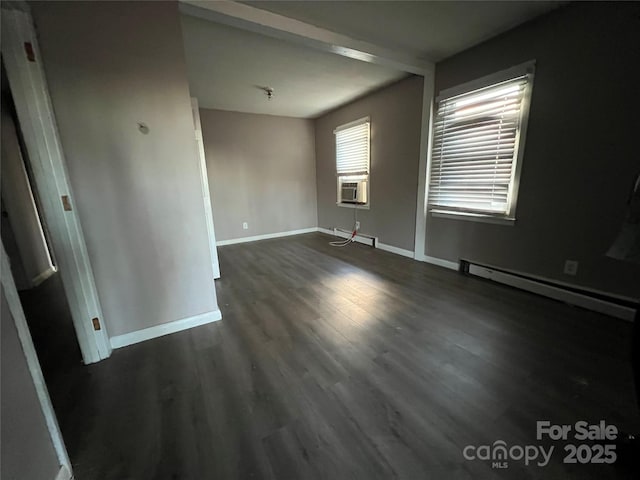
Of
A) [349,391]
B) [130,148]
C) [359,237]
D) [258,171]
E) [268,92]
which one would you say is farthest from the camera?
[258,171]

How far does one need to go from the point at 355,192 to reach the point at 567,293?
3248mm

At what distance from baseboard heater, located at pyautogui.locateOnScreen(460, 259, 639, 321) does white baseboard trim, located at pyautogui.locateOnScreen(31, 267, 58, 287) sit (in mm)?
5710

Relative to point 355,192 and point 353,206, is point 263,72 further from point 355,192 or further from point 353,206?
point 353,206

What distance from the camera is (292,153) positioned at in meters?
5.63

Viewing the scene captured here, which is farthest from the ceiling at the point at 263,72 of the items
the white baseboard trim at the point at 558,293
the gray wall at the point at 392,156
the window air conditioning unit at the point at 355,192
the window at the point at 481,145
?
the white baseboard trim at the point at 558,293

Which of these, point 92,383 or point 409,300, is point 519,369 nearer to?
point 409,300

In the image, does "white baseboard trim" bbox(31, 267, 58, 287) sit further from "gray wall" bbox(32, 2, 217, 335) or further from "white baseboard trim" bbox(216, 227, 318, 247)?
"gray wall" bbox(32, 2, 217, 335)

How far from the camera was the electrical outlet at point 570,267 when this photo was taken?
7.64 ft

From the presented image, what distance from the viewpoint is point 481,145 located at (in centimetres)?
287

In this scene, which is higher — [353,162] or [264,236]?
[353,162]

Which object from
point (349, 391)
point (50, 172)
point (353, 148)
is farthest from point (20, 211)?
point (353, 148)

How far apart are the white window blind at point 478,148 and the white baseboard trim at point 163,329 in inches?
122

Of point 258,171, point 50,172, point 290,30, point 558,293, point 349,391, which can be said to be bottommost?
point 349,391

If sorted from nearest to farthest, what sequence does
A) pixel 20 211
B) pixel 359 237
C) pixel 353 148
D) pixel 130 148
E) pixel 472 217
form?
pixel 130 148 → pixel 472 217 → pixel 20 211 → pixel 353 148 → pixel 359 237
